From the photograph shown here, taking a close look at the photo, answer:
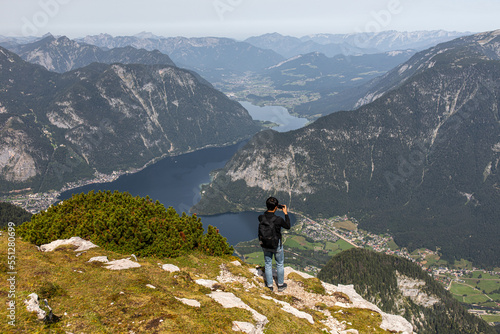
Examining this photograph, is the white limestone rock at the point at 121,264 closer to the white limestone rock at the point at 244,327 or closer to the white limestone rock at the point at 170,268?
the white limestone rock at the point at 170,268

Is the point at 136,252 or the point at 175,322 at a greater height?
the point at 175,322

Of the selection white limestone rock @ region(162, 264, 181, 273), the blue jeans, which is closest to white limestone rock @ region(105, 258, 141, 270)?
white limestone rock @ region(162, 264, 181, 273)

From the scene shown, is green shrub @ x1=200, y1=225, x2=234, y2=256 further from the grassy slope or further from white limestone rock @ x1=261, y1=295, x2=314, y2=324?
white limestone rock @ x1=261, y1=295, x2=314, y2=324

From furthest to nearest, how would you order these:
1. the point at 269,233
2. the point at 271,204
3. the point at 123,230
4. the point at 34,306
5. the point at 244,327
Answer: the point at 123,230 → the point at 269,233 → the point at 271,204 → the point at 244,327 → the point at 34,306

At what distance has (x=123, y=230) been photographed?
1523 inches

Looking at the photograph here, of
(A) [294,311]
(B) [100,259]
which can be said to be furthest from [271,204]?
(B) [100,259]

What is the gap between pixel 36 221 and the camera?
42.2 metres

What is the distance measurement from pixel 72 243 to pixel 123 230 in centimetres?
571

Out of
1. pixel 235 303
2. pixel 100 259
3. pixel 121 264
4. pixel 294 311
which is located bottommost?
pixel 294 311

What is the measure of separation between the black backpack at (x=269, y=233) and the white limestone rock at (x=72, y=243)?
2236cm

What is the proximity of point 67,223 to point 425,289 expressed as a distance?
531 ft

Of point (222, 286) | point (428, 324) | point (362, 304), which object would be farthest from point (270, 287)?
point (428, 324)

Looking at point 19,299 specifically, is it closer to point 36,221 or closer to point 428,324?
point 36,221

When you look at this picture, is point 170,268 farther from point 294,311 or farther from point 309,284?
point 309,284
